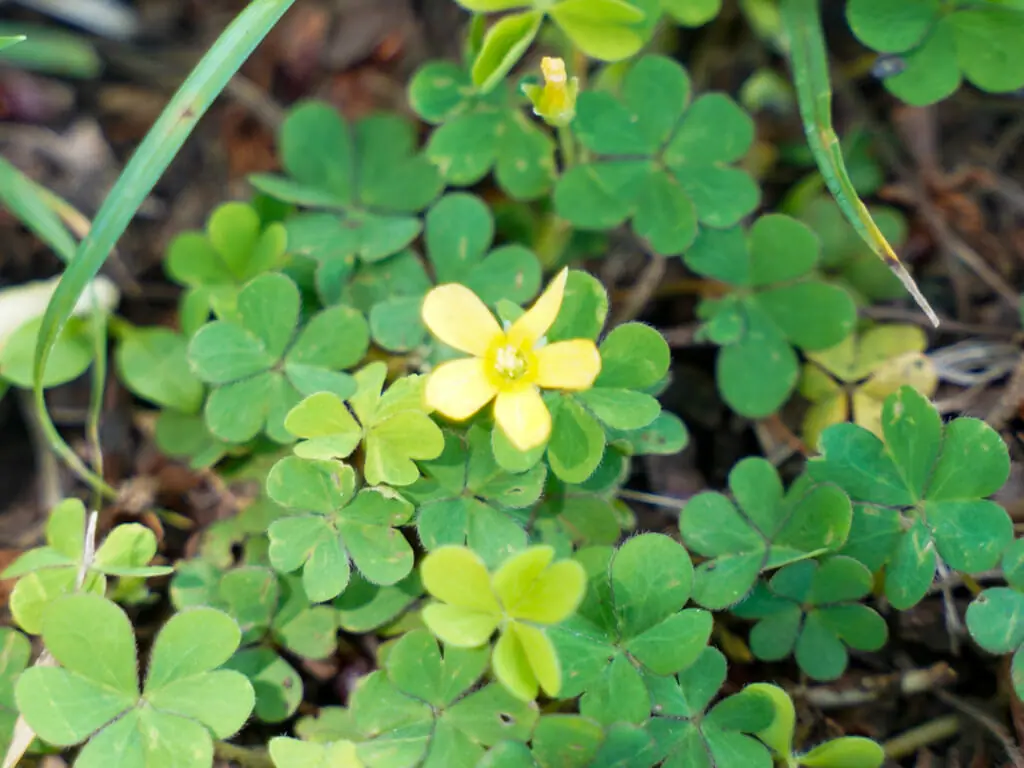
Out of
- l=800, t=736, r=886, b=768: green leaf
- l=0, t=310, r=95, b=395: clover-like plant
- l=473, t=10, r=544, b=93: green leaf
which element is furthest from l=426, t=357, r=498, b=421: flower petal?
l=0, t=310, r=95, b=395: clover-like plant

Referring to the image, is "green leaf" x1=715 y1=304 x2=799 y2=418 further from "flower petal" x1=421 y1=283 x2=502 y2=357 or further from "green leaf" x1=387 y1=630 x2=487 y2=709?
"green leaf" x1=387 y1=630 x2=487 y2=709

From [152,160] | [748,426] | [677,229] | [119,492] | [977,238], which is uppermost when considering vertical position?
[152,160]

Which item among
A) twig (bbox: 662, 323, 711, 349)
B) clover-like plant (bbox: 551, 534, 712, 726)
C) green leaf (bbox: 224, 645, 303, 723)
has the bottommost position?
green leaf (bbox: 224, 645, 303, 723)

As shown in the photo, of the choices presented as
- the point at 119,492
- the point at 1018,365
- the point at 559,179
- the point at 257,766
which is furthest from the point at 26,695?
the point at 1018,365

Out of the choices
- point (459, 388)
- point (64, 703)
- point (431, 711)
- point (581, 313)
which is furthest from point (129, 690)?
point (581, 313)

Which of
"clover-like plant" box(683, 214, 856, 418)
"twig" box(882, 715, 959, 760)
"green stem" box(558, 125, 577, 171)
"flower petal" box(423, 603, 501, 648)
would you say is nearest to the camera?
"flower petal" box(423, 603, 501, 648)

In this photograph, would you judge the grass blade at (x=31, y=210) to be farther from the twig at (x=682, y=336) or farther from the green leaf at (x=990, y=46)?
the green leaf at (x=990, y=46)

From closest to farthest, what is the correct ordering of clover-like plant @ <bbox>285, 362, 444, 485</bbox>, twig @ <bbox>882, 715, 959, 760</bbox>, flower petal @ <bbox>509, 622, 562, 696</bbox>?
flower petal @ <bbox>509, 622, 562, 696</bbox>
clover-like plant @ <bbox>285, 362, 444, 485</bbox>
twig @ <bbox>882, 715, 959, 760</bbox>

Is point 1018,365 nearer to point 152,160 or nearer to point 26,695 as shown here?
point 152,160
